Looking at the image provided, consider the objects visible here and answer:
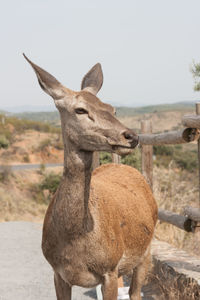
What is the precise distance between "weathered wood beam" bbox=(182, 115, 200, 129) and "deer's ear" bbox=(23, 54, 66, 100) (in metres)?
2.21

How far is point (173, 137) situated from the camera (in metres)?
5.80

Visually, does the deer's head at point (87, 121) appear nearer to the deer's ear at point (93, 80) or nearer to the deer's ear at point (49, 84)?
the deer's ear at point (49, 84)

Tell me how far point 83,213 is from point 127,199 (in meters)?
1.12

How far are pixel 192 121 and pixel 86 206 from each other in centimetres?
226

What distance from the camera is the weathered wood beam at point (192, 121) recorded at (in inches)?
193

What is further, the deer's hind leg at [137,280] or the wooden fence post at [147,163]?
the wooden fence post at [147,163]

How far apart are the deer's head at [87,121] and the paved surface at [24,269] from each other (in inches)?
129

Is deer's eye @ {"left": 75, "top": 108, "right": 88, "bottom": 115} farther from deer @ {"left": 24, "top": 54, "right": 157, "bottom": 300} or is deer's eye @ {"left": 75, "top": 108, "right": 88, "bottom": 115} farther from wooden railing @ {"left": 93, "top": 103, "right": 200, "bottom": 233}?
wooden railing @ {"left": 93, "top": 103, "right": 200, "bottom": 233}

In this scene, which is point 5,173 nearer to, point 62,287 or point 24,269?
point 24,269

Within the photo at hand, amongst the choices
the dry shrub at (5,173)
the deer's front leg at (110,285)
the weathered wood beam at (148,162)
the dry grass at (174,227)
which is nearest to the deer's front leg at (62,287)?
the deer's front leg at (110,285)

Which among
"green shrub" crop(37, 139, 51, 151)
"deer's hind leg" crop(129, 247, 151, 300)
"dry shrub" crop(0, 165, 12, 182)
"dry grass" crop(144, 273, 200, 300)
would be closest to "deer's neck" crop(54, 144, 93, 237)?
"deer's hind leg" crop(129, 247, 151, 300)

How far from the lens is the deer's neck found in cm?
312

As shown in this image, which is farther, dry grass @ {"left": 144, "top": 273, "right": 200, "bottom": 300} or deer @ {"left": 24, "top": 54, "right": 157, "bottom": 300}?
dry grass @ {"left": 144, "top": 273, "right": 200, "bottom": 300}

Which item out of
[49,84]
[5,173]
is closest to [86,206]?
[49,84]
